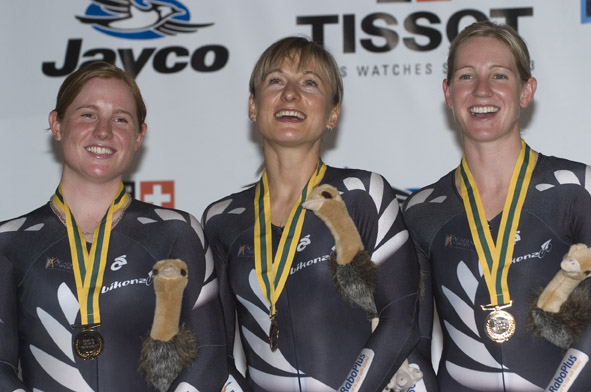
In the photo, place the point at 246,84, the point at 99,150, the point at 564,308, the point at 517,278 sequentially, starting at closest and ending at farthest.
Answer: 1. the point at 564,308
2. the point at 517,278
3. the point at 99,150
4. the point at 246,84

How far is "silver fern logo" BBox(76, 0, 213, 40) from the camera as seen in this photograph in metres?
4.60

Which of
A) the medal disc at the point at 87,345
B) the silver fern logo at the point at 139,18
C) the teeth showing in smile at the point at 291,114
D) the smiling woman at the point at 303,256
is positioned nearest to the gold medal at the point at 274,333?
the smiling woman at the point at 303,256

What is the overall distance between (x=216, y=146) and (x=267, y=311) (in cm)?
158

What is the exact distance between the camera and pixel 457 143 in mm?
4391

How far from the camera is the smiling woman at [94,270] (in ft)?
9.68

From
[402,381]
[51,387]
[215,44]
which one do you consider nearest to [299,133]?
[402,381]

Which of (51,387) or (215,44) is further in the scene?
(215,44)

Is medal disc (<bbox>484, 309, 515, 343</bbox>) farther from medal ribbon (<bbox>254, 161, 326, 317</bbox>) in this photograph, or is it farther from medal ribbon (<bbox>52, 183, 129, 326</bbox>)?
medal ribbon (<bbox>52, 183, 129, 326</bbox>)

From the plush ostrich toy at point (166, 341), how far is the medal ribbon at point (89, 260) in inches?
7.5

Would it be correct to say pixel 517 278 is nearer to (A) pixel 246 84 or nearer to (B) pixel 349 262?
(B) pixel 349 262

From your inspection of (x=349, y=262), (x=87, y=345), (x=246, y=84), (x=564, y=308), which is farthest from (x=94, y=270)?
(x=246, y=84)

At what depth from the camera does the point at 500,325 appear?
9.80 ft

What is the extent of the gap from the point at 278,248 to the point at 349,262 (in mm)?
286

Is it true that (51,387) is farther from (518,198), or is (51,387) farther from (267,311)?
(518,198)
